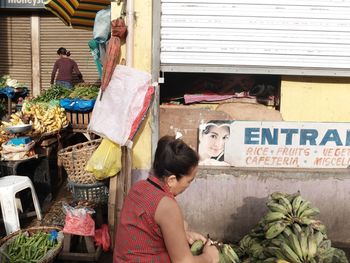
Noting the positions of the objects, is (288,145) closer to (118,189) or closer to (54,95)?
(118,189)

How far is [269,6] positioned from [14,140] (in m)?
4.01

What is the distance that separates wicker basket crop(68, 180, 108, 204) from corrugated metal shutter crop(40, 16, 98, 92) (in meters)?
8.06

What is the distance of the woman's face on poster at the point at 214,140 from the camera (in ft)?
15.3

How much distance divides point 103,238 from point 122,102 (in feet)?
5.23

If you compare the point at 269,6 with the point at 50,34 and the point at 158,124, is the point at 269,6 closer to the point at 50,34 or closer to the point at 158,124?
the point at 158,124

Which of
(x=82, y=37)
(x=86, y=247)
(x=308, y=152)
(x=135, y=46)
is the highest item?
(x=82, y=37)

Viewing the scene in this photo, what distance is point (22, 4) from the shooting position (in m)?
11.8

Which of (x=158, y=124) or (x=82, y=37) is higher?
(x=82, y=37)

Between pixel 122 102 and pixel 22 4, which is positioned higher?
pixel 22 4

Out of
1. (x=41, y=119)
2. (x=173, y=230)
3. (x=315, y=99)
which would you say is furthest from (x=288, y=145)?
(x=41, y=119)

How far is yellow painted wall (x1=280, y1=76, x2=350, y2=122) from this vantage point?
4688 millimetres

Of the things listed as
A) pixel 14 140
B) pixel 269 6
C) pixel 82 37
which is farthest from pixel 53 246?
pixel 82 37

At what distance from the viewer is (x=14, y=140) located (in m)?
5.70

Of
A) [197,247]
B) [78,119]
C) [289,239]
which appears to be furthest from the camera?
[78,119]
